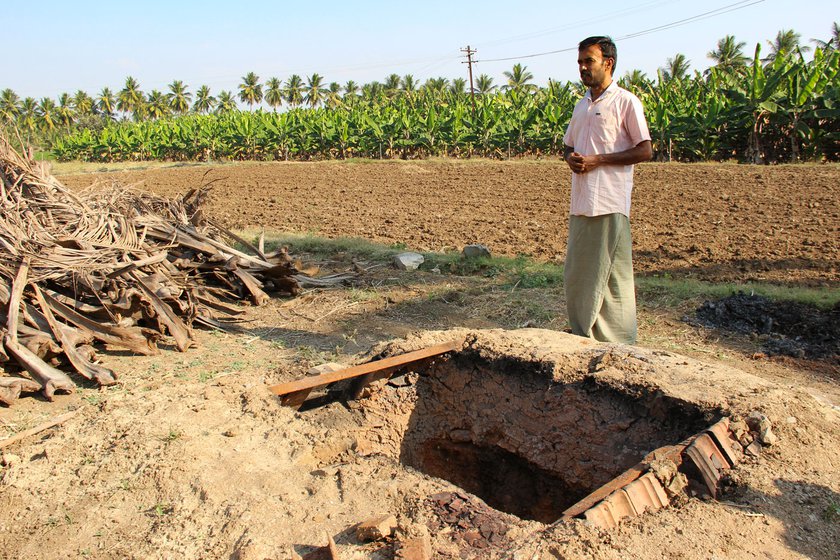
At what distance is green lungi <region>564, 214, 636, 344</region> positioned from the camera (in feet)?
13.5

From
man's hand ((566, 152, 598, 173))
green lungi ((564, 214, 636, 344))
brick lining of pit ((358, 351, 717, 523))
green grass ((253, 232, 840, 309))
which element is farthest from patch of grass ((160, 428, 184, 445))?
green grass ((253, 232, 840, 309))

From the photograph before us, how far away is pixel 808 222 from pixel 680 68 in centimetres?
3870

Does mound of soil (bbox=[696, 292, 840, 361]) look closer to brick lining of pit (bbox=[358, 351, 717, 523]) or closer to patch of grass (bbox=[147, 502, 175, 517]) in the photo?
brick lining of pit (bbox=[358, 351, 717, 523])

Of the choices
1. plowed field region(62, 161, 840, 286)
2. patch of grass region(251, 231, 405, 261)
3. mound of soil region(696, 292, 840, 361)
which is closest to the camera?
mound of soil region(696, 292, 840, 361)

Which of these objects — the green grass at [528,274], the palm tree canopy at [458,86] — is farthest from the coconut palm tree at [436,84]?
the green grass at [528,274]

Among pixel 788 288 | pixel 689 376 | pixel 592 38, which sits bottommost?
pixel 788 288

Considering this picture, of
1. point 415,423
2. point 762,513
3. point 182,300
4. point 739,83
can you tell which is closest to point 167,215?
point 182,300

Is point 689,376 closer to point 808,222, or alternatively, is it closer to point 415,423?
point 415,423

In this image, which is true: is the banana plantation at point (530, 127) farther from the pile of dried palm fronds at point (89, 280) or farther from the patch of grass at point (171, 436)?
the patch of grass at point (171, 436)

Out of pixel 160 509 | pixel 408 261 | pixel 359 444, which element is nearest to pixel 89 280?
pixel 359 444

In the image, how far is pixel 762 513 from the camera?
2400 mm

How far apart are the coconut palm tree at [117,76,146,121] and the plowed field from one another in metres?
53.9

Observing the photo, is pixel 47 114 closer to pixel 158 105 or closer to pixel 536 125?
pixel 158 105

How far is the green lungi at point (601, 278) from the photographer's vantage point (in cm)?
411
